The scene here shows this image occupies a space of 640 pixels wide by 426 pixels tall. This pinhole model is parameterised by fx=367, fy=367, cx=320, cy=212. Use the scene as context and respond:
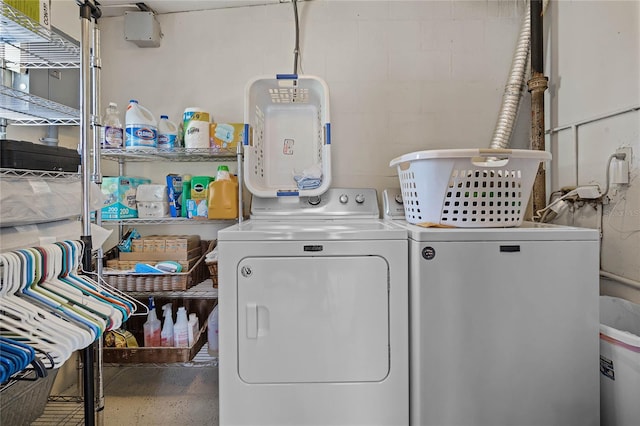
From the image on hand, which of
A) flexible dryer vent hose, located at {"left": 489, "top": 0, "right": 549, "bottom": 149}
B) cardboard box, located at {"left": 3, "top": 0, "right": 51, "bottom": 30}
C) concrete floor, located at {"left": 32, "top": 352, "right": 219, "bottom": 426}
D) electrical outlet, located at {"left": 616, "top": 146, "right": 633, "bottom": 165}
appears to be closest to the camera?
cardboard box, located at {"left": 3, "top": 0, "right": 51, "bottom": 30}

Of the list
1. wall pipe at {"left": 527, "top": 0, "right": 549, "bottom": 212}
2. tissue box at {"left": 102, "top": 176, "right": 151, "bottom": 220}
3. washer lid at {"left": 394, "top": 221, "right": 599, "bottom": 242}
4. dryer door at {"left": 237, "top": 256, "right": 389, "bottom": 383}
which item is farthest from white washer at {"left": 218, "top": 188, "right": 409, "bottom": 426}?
wall pipe at {"left": 527, "top": 0, "right": 549, "bottom": 212}

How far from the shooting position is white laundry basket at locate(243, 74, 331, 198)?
2.09 m

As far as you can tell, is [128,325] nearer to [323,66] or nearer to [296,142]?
[296,142]

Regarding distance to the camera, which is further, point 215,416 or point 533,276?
point 215,416

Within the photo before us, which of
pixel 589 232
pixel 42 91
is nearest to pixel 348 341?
pixel 589 232

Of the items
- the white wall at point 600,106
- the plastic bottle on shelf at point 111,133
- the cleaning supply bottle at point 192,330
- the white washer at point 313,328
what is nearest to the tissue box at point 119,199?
the plastic bottle on shelf at point 111,133

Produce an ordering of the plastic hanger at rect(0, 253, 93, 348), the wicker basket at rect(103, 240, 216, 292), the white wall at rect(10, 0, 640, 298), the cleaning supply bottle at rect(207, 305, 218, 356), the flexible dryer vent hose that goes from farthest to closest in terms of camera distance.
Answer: the white wall at rect(10, 0, 640, 298)
the flexible dryer vent hose
the cleaning supply bottle at rect(207, 305, 218, 356)
the wicker basket at rect(103, 240, 216, 292)
the plastic hanger at rect(0, 253, 93, 348)

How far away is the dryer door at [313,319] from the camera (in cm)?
147

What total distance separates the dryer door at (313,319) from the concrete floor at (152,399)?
650 millimetres

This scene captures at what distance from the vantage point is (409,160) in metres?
1.61

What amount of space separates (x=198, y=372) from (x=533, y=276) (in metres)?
1.97

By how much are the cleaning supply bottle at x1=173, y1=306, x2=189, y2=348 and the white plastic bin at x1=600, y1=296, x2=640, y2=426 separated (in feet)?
6.39

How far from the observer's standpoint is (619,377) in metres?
1.40

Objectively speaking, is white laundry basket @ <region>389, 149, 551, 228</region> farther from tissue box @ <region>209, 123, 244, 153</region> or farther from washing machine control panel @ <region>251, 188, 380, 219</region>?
tissue box @ <region>209, 123, 244, 153</region>
